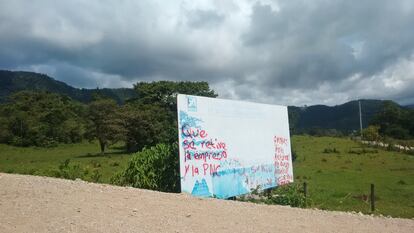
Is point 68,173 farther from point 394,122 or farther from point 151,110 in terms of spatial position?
point 394,122

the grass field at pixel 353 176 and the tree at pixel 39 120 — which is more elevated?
the tree at pixel 39 120

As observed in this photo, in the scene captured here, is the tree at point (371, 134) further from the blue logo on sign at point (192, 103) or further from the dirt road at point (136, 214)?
the blue logo on sign at point (192, 103)

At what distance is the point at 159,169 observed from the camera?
13.2 metres

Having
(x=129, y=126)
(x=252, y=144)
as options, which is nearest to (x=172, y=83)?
(x=129, y=126)

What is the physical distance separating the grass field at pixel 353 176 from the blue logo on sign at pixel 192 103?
26.2ft

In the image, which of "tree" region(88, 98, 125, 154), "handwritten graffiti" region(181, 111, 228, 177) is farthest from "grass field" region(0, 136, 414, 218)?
"handwritten graffiti" region(181, 111, 228, 177)

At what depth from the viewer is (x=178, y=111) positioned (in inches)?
466

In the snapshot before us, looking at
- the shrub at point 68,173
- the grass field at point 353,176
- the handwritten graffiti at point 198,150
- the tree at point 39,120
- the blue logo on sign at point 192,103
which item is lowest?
the grass field at point 353,176

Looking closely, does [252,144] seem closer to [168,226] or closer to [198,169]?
[198,169]

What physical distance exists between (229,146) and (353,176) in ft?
91.9

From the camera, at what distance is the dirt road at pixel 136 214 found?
7.91 metres

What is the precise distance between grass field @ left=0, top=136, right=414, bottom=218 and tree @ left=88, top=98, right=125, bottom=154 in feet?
11.2

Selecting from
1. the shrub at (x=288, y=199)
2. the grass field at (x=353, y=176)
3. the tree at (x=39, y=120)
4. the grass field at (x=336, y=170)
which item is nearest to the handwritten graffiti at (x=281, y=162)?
the grass field at (x=336, y=170)

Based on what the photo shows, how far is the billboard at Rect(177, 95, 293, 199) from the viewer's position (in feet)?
40.2
